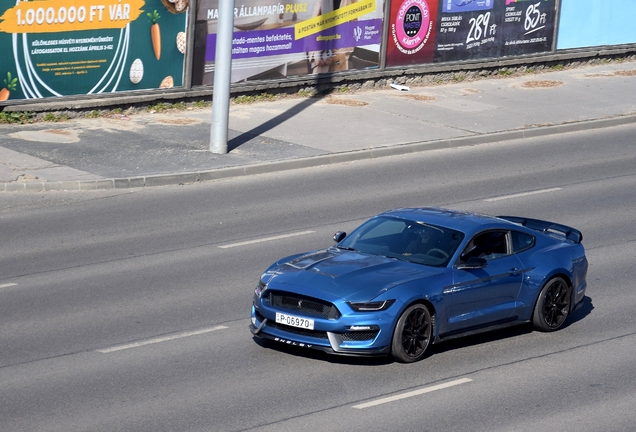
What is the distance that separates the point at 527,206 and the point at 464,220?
6116mm

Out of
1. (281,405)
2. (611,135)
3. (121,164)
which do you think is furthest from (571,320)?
(611,135)

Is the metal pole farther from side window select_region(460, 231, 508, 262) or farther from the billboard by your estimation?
side window select_region(460, 231, 508, 262)

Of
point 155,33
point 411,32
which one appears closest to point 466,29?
point 411,32

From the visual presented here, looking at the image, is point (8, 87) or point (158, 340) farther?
point (8, 87)

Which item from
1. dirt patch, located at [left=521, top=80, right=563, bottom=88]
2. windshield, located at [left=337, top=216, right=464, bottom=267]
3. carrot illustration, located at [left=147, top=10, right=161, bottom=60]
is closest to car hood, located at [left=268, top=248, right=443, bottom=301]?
windshield, located at [left=337, top=216, right=464, bottom=267]

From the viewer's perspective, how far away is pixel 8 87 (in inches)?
814

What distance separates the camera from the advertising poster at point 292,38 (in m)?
23.4

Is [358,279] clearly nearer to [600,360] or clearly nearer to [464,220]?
[464,220]

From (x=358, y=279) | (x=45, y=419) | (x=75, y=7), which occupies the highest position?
(x=75, y=7)

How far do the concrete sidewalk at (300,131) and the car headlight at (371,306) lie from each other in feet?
28.8

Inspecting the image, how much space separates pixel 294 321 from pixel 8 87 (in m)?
12.6

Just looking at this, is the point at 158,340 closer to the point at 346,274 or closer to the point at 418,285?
the point at 346,274

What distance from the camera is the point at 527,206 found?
56.5 ft

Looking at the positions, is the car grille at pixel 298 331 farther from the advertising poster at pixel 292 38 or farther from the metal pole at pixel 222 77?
the advertising poster at pixel 292 38
